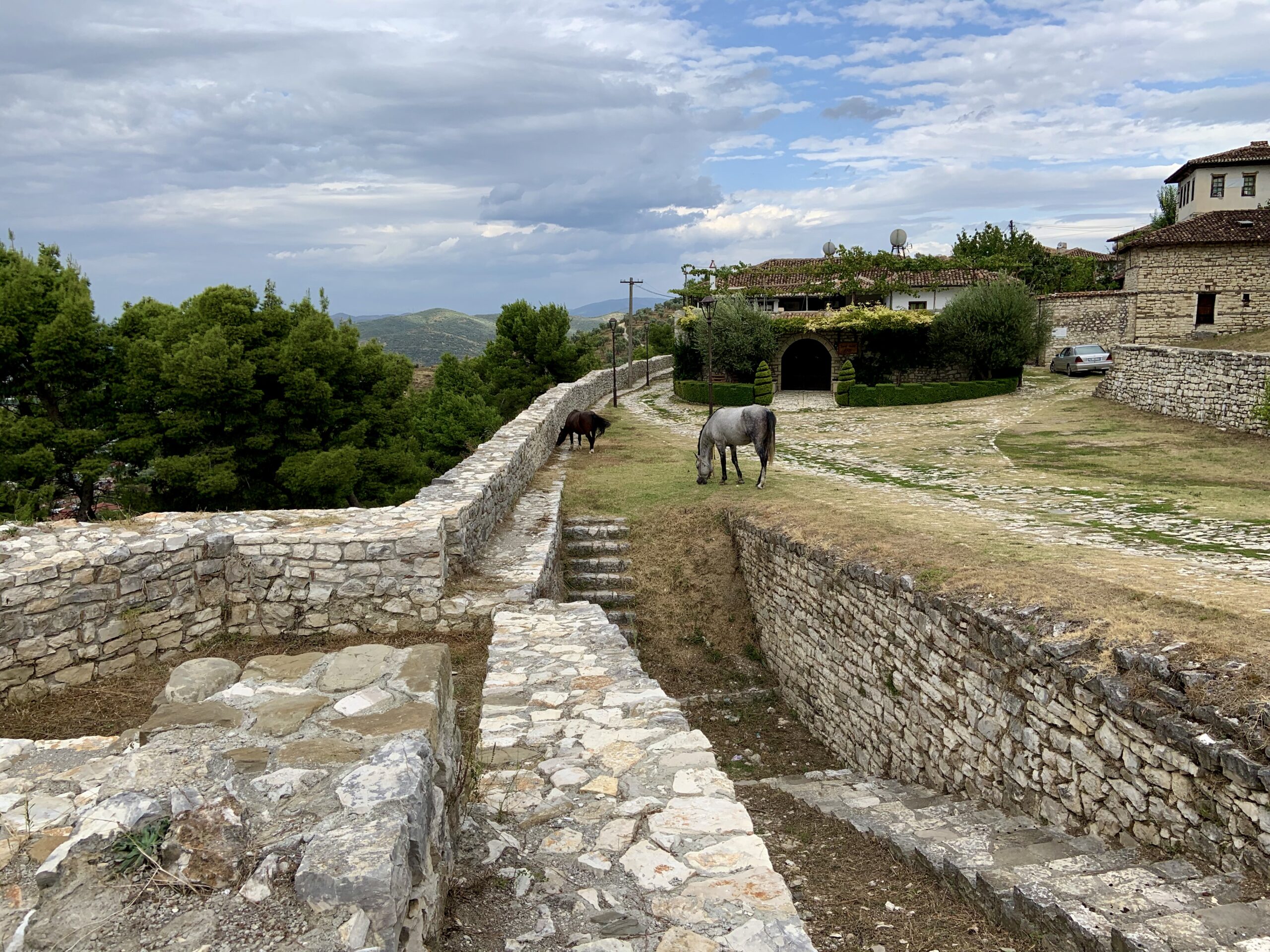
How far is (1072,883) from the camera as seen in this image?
4266 millimetres

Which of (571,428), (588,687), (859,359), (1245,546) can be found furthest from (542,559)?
(859,359)

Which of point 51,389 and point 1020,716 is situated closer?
point 1020,716

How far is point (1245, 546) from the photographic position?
29.9 feet

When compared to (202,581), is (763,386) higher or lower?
higher

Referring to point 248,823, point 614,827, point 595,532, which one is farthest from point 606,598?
point 248,823

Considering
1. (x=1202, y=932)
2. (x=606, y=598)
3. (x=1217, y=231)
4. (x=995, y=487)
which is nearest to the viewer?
(x=1202, y=932)

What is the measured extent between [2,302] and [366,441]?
9.47 m

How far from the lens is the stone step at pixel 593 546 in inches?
486

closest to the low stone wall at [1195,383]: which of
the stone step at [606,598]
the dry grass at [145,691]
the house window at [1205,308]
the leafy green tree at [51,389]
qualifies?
the house window at [1205,308]

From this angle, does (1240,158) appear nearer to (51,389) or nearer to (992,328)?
(992,328)

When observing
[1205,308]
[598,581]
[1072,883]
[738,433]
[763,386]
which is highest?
[1205,308]

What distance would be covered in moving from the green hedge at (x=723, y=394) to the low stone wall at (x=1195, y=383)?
1186 cm

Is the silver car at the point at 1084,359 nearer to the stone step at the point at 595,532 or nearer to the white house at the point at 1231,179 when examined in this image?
the white house at the point at 1231,179

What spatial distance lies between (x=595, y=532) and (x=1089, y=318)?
34361mm
